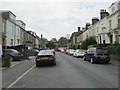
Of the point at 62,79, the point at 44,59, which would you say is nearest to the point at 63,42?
the point at 44,59

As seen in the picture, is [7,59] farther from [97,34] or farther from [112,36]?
[97,34]

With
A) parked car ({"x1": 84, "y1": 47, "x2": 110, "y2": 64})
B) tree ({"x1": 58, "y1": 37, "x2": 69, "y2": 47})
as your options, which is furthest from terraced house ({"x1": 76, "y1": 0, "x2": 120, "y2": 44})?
tree ({"x1": 58, "y1": 37, "x2": 69, "y2": 47})

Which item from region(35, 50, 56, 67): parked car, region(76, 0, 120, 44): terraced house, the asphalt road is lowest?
the asphalt road

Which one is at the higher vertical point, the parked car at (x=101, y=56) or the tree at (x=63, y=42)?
the tree at (x=63, y=42)

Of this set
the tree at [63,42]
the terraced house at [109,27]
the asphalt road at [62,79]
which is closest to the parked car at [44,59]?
the asphalt road at [62,79]

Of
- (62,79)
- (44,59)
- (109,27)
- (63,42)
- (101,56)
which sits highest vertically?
(63,42)

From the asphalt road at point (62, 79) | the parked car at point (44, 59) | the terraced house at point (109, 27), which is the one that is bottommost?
the asphalt road at point (62, 79)

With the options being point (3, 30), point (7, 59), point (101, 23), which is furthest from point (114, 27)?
point (7, 59)

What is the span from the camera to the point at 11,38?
4922cm

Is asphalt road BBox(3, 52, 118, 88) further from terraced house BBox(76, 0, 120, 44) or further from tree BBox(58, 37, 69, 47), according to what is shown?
tree BBox(58, 37, 69, 47)

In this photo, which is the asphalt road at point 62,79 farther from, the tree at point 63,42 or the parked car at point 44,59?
the tree at point 63,42

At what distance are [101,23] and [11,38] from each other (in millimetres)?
20111

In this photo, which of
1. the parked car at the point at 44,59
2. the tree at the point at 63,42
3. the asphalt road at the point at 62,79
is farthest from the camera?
the tree at the point at 63,42

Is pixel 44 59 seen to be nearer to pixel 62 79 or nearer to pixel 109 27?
pixel 62 79
